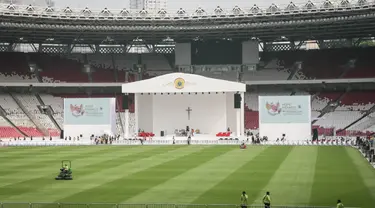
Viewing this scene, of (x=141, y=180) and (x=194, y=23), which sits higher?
(x=194, y=23)

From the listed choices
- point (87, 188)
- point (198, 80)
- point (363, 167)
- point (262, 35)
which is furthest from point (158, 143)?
point (87, 188)

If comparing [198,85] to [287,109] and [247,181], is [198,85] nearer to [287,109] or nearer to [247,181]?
[287,109]

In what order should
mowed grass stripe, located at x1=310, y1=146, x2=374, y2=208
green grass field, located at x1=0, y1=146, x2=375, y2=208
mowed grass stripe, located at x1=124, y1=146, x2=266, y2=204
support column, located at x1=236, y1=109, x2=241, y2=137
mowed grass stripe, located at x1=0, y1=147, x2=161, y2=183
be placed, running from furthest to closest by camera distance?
support column, located at x1=236, y1=109, x2=241, y2=137 → mowed grass stripe, located at x1=0, y1=147, x2=161, y2=183 → green grass field, located at x1=0, y1=146, x2=375, y2=208 → mowed grass stripe, located at x1=124, y1=146, x2=266, y2=204 → mowed grass stripe, located at x1=310, y1=146, x2=374, y2=208

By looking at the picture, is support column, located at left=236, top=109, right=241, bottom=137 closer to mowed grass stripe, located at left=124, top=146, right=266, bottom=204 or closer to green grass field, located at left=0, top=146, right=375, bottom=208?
green grass field, located at left=0, top=146, right=375, bottom=208

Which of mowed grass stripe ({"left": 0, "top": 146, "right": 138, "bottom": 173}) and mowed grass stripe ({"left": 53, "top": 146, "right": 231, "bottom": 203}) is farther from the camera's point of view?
mowed grass stripe ({"left": 0, "top": 146, "right": 138, "bottom": 173})

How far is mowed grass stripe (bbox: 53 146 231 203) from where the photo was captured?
99.7ft

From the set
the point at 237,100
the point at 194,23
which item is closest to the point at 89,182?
the point at 237,100

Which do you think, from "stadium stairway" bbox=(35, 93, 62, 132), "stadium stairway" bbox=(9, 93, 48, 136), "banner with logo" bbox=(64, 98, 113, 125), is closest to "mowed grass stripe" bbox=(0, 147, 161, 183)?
"banner with logo" bbox=(64, 98, 113, 125)

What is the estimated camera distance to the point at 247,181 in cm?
3528

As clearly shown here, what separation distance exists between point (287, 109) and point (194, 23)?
19157 millimetres

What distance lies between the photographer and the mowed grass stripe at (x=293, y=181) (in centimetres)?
2912

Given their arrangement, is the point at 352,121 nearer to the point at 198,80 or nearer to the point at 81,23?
the point at 198,80

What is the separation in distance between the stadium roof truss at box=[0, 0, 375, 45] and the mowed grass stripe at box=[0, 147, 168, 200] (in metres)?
24.3

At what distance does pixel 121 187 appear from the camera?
33406mm
